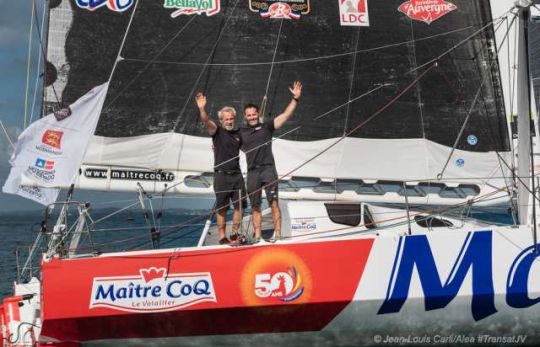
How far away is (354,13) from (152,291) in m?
4.52

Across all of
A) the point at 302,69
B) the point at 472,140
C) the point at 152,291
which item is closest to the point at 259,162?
the point at 152,291

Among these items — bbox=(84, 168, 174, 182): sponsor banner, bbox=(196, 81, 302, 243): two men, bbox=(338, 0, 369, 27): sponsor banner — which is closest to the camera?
bbox=(196, 81, 302, 243): two men

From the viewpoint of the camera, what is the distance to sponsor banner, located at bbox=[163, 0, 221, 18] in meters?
8.62

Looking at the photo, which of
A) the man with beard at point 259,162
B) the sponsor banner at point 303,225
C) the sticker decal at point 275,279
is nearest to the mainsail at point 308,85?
the sponsor banner at point 303,225

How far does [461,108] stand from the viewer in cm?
897

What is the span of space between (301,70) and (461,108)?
204cm

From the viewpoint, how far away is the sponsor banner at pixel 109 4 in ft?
27.7

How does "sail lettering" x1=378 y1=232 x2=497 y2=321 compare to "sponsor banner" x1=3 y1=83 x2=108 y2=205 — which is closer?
"sail lettering" x1=378 y1=232 x2=497 y2=321

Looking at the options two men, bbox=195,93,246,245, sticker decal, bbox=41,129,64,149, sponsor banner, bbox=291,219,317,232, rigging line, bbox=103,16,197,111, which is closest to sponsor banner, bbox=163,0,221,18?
rigging line, bbox=103,16,197,111

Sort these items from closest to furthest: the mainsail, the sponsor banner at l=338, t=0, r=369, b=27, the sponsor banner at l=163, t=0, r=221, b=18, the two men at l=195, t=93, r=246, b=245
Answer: the two men at l=195, t=93, r=246, b=245, the mainsail, the sponsor banner at l=163, t=0, r=221, b=18, the sponsor banner at l=338, t=0, r=369, b=27

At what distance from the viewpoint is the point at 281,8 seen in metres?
8.84

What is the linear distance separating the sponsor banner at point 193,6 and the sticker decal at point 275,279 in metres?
3.60

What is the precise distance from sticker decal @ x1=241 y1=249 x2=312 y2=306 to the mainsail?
2196mm

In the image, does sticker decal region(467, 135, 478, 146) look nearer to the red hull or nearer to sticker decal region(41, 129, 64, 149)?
the red hull
